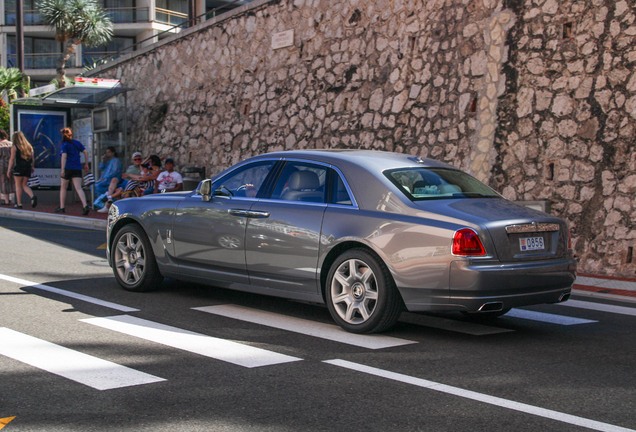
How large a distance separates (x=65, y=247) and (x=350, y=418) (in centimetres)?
899

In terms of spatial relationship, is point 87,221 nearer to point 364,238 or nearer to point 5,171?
point 5,171

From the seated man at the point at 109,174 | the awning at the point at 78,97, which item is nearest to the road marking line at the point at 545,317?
the seated man at the point at 109,174

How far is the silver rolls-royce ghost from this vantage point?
210 inches

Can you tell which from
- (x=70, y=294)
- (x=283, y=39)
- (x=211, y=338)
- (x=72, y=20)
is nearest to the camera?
(x=211, y=338)

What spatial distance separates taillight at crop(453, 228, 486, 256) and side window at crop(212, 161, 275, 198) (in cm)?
220

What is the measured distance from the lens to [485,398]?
4.11 metres

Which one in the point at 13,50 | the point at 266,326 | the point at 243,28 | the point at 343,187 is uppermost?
the point at 13,50

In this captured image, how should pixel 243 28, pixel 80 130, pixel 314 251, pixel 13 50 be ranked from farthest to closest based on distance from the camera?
pixel 13 50 < pixel 80 130 < pixel 243 28 < pixel 314 251

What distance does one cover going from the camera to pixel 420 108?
1349 centimetres

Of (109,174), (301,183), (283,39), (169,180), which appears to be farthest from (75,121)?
(301,183)

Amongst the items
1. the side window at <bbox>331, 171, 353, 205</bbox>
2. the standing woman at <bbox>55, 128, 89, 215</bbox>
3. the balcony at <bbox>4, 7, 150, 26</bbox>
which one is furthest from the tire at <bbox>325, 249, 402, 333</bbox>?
the balcony at <bbox>4, 7, 150, 26</bbox>

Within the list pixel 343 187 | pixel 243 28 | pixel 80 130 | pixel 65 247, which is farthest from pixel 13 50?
pixel 343 187

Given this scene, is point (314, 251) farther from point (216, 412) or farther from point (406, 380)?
point (216, 412)

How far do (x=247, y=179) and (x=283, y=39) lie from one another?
11001mm
